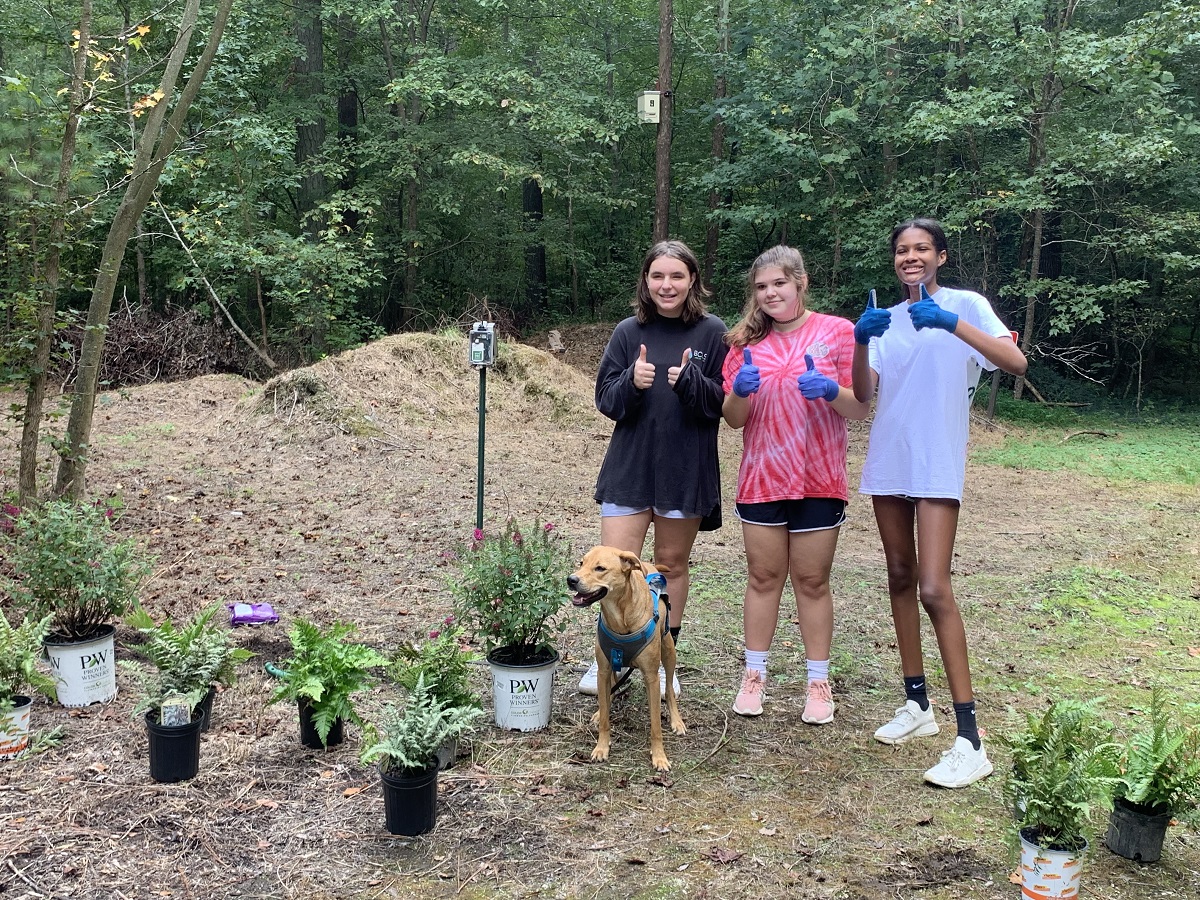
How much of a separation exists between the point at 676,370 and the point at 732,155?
59.3 ft

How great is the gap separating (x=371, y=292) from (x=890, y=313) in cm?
1725

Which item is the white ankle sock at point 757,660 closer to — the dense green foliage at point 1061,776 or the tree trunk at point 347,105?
the dense green foliage at point 1061,776

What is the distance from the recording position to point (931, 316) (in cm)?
283

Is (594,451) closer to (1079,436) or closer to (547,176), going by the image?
(1079,436)

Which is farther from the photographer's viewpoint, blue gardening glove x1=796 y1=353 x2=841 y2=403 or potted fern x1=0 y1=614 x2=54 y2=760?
blue gardening glove x1=796 y1=353 x2=841 y2=403

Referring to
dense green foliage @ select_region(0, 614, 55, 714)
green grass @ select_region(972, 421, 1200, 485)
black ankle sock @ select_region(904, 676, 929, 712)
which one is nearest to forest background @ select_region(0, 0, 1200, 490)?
green grass @ select_region(972, 421, 1200, 485)

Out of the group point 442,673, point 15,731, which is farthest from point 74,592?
point 442,673

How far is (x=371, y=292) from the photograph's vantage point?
19078mm

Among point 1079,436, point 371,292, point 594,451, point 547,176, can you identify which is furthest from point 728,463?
point 371,292

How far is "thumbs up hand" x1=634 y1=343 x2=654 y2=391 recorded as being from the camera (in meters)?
3.28

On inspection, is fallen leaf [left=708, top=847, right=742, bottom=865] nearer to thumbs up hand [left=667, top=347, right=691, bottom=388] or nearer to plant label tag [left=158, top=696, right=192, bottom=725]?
→ thumbs up hand [left=667, top=347, right=691, bottom=388]

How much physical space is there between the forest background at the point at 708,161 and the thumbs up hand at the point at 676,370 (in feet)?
26.3

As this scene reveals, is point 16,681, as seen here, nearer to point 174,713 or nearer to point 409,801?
point 174,713

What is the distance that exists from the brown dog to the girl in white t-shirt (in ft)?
2.90
